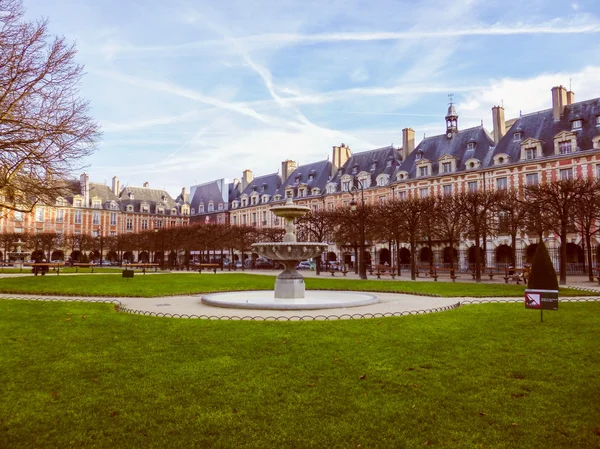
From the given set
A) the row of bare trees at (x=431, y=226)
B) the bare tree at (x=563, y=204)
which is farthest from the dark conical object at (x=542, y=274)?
the bare tree at (x=563, y=204)

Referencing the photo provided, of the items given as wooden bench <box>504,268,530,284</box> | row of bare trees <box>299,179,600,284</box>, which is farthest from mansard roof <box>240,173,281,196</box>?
Answer: wooden bench <box>504,268,530,284</box>

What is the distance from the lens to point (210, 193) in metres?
87.9

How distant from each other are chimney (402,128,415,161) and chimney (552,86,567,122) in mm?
16590

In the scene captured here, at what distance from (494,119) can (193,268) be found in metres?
36.1

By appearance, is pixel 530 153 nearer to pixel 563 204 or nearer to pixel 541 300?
pixel 563 204

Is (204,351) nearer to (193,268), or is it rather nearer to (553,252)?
(553,252)

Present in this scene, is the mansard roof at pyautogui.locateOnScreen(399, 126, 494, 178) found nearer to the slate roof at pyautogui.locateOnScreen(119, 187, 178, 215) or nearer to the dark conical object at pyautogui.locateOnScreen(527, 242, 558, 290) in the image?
the dark conical object at pyautogui.locateOnScreen(527, 242, 558, 290)

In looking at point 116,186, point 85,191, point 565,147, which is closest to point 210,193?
point 116,186

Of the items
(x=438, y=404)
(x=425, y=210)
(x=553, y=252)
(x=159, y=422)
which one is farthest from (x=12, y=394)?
(x=553, y=252)

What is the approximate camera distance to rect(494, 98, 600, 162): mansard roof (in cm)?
4100

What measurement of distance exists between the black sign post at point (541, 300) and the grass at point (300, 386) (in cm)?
42

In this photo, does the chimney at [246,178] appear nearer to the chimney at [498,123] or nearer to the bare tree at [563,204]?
the chimney at [498,123]

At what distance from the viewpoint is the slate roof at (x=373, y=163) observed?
191 feet

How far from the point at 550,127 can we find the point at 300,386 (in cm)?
4590
